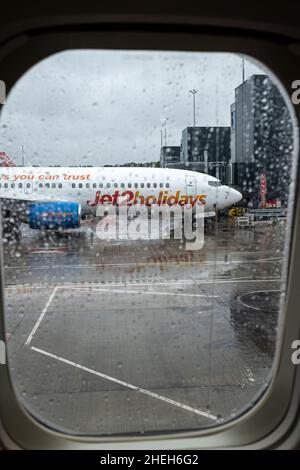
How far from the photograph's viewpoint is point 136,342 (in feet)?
10.8

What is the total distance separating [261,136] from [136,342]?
1771mm

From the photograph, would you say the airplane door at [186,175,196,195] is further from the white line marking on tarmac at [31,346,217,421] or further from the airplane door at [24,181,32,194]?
the white line marking on tarmac at [31,346,217,421]

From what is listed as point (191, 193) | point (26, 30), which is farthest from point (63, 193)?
point (26, 30)

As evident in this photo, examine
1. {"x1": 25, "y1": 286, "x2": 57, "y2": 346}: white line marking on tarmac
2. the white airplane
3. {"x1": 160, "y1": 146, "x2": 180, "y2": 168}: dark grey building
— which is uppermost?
{"x1": 160, "y1": 146, "x2": 180, "y2": 168}: dark grey building

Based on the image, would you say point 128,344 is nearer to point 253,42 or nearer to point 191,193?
point 253,42

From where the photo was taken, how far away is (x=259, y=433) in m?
1.87

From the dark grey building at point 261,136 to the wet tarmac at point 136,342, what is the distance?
1.18 ft

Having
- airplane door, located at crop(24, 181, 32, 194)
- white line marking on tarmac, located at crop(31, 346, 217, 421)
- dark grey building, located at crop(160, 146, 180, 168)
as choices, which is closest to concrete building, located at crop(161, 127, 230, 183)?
dark grey building, located at crop(160, 146, 180, 168)

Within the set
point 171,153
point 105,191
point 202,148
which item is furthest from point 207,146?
point 105,191

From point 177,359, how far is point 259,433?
119cm

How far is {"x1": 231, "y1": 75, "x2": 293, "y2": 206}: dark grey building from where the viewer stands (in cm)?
197

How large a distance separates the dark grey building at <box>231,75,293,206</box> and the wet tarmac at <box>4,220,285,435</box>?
36cm

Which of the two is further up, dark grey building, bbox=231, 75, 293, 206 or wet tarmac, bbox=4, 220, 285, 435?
dark grey building, bbox=231, 75, 293, 206

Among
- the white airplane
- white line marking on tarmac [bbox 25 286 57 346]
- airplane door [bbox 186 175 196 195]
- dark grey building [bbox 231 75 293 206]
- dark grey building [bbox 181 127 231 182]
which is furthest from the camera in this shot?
airplane door [bbox 186 175 196 195]
